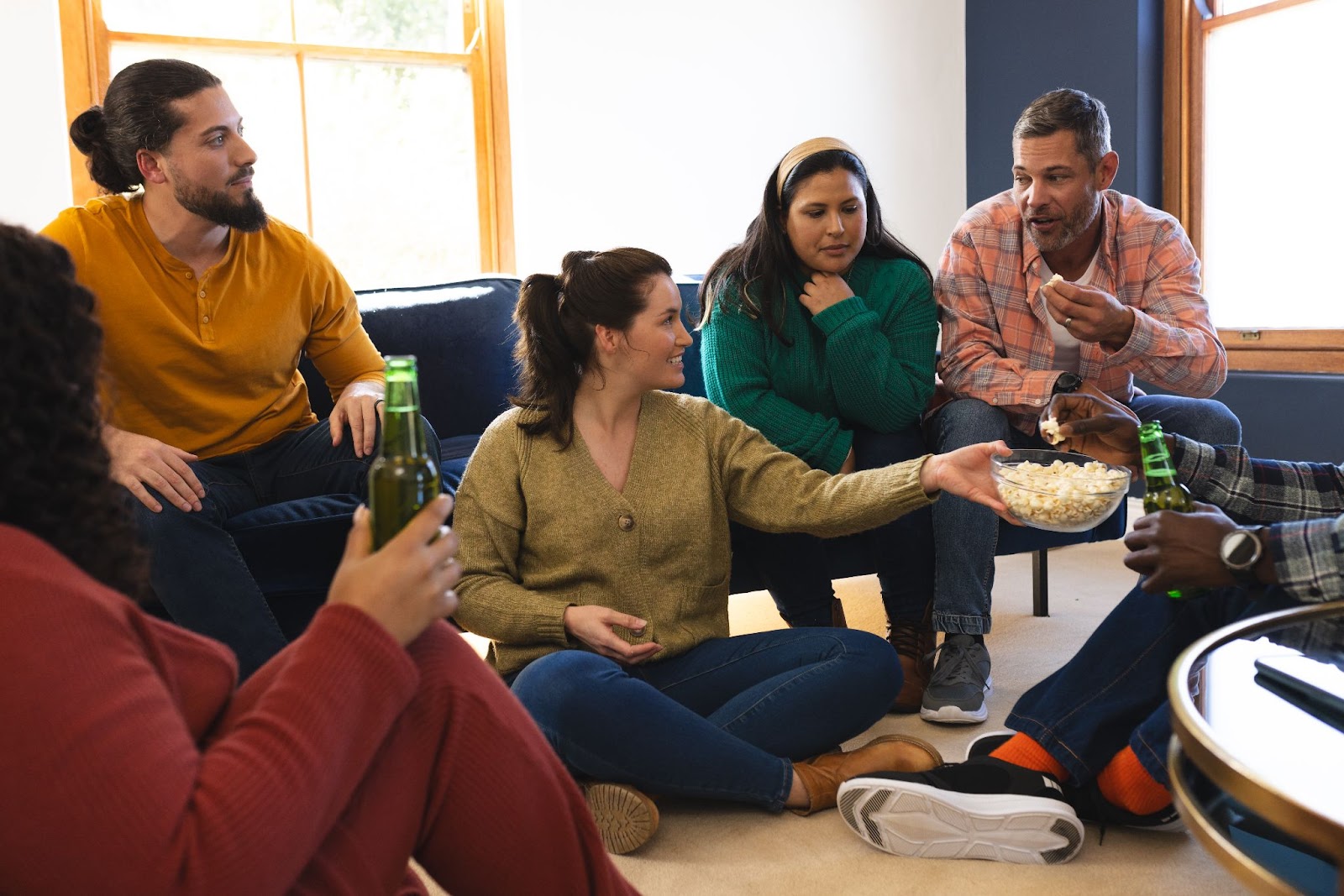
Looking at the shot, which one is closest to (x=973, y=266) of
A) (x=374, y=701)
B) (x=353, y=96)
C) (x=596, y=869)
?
(x=596, y=869)

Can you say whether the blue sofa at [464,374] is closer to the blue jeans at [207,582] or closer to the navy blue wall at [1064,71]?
the blue jeans at [207,582]

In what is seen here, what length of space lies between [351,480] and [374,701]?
1629 mm

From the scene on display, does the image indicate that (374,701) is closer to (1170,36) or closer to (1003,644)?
(1003,644)

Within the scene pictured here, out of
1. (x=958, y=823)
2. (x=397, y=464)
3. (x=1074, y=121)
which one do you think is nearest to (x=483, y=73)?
(x=1074, y=121)

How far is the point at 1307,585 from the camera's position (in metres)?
1.37

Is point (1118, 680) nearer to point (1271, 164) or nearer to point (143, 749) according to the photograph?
point (143, 749)

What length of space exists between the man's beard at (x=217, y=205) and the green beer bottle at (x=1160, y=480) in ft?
5.90

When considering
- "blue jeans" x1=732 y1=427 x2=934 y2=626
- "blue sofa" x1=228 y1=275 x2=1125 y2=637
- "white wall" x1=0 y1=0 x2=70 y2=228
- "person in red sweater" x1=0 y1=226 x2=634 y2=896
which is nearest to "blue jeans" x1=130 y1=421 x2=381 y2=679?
"blue sofa" x1=228 y1=275 x2=1125 y2=637

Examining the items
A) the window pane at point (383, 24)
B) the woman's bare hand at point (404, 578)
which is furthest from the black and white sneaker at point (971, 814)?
the window pane at point (383, 24)

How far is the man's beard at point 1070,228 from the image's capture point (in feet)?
8.76

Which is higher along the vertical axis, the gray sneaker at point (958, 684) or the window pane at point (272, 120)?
the window pane at point (272, 120)

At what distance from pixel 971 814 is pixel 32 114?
3429 millimetres

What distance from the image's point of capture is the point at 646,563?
1981 mm

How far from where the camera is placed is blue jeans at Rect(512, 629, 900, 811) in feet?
5.76
